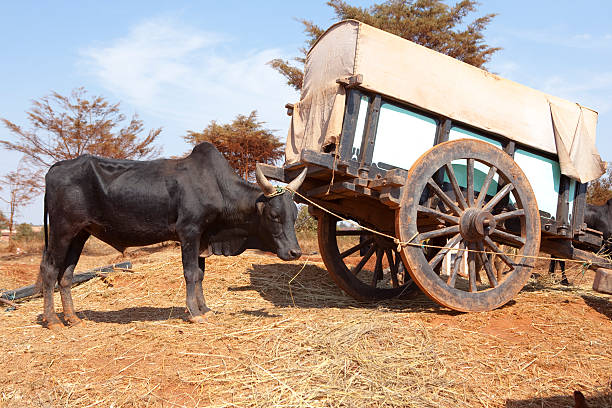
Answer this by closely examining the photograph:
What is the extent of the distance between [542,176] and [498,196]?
922mm

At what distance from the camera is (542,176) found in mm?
5375

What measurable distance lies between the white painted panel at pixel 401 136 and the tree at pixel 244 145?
9.47 metres

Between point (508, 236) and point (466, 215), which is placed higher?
point (466, 215)

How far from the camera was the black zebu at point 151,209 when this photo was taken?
4.69m

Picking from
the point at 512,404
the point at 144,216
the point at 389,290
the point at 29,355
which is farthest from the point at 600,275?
the point at 29,355

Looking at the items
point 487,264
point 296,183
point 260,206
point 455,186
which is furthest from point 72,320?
point 487,264

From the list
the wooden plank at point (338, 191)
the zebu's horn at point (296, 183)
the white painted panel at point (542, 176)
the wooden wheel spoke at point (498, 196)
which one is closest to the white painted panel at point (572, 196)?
the white painted panel at point (542, 176)

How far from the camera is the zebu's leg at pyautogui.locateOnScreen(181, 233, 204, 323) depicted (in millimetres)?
4609

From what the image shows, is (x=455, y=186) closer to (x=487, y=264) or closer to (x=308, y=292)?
(x=487, y=264)

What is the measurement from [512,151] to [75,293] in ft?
18.3

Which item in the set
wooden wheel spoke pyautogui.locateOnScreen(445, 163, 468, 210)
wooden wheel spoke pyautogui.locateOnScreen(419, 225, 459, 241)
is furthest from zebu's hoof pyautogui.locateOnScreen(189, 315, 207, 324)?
wooden wheel spoke pyautogui.locateOnScreen(445, 163, 468, 210)

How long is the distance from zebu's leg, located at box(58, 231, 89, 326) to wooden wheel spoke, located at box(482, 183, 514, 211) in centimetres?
392

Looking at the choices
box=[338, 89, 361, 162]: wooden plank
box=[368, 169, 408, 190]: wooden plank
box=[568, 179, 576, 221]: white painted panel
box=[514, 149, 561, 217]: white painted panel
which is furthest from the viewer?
box=[568, 179, 576, 221]: white painted panel

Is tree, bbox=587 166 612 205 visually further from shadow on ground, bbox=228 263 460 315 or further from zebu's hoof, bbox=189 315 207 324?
zebu's hoof, bbox=189 315 207 324
